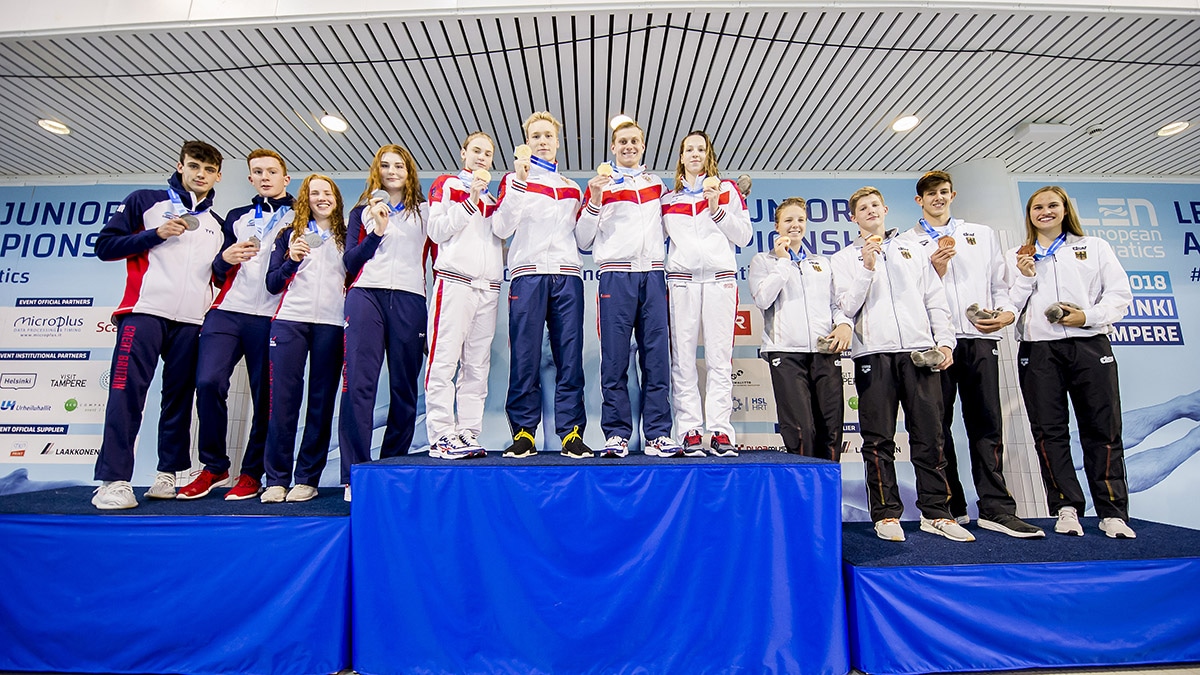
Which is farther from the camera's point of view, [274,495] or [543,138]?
[543,138]

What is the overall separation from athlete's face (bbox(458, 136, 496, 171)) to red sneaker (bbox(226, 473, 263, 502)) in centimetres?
196

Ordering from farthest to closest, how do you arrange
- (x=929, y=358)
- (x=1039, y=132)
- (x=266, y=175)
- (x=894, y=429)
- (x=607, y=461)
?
1. (x=1039, y=132)
2. (x=266, y=175)
3. (x=894, y=429)
4. (x=929, y=358)
5. (x=607, y=461)

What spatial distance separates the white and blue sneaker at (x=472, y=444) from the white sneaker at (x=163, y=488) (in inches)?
58.3

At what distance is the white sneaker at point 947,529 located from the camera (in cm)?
262

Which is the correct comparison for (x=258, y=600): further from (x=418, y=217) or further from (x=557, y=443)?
(x=557, y=443)

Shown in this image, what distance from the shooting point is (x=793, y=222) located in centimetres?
353

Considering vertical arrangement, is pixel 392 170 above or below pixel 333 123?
below

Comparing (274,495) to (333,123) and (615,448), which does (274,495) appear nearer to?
(615,448)

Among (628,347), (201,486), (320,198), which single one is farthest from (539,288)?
(201,486)

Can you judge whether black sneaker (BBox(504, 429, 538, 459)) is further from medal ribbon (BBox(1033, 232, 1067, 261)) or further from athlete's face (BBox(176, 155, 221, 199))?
medal ribbon (BBox(1033, 232, 1067, 261))

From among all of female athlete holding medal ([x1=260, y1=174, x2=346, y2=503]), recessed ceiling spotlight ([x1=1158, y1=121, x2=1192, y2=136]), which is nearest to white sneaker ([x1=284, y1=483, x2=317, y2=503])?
female athlete holding medal ([x1=260, y1=174, x2=346, y2=503])

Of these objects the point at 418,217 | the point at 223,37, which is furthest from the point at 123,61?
the point at 418,217

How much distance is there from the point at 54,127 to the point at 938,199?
21.8 feet

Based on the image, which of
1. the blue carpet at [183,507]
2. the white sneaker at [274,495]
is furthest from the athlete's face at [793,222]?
the white sneaker at [274,495]
